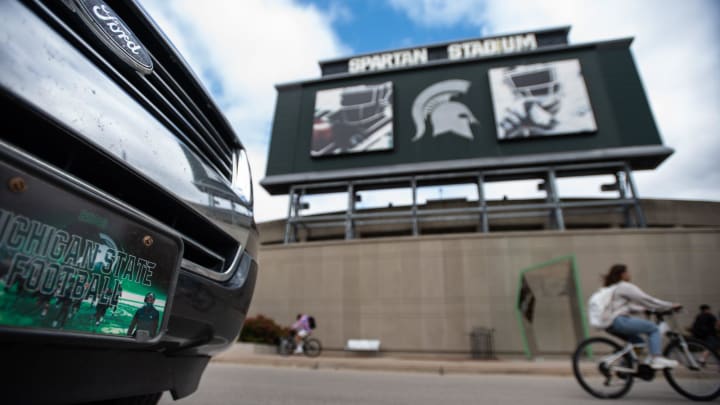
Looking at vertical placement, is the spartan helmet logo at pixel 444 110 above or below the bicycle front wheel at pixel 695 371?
above

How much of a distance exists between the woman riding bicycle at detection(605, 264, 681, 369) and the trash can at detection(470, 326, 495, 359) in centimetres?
1093

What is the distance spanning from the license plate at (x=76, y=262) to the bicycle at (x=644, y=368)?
4.04 meters

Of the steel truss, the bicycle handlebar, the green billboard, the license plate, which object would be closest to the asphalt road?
the bicycle handlebar

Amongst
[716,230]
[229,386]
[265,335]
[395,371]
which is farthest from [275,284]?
[716,230]

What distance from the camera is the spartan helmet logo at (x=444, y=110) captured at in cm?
1920

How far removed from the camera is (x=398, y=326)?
15.4m

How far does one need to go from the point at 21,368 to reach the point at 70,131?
0.46 meters

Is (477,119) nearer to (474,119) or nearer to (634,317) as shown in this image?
(474,119)

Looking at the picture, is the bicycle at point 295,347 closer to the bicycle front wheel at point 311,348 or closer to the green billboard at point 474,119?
the bicycle front wheel at point 311,348

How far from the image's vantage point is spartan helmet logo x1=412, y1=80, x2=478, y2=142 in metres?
19.2

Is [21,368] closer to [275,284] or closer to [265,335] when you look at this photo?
[265,335]

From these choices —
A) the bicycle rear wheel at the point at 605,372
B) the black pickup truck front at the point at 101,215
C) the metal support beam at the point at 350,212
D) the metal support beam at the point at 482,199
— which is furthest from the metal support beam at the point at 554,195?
the black pickup truck front at the point at 101,215

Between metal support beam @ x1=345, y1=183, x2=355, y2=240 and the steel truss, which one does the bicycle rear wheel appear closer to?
the steel truss

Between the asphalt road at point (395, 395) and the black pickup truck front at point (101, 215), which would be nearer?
the black pickup truck front at point (101, 215)
